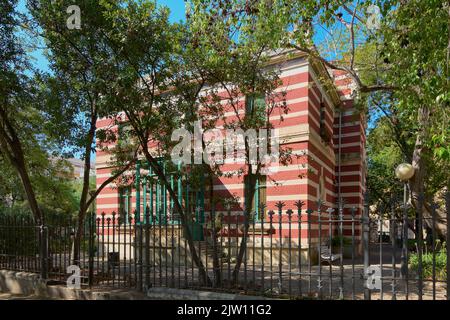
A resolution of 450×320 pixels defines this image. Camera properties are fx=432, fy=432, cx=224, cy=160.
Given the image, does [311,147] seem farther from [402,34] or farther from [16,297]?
[16,297]

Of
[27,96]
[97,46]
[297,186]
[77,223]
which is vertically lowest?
[77,223]

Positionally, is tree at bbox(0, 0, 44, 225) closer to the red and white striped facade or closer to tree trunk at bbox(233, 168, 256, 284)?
the red and white striped facade

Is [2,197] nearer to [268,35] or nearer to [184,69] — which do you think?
[184,69]

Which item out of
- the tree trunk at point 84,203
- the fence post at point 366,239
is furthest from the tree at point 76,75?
the fence post at point 366,239

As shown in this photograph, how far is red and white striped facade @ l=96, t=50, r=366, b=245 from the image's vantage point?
49.7ft

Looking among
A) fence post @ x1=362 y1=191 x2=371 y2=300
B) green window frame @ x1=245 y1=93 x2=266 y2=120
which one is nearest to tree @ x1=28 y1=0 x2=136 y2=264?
green window frame @ x1=245 y1=93 x2=266 y2=120

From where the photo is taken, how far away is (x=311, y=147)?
1591cm

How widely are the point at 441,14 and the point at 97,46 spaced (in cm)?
716

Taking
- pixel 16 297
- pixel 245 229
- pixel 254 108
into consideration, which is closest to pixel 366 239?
pixel 245 229

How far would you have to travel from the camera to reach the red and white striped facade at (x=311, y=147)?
15.2 metres

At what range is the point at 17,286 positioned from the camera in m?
10.8

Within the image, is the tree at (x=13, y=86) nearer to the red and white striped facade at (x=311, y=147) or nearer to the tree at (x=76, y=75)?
the tree at (x=76, y=75)
